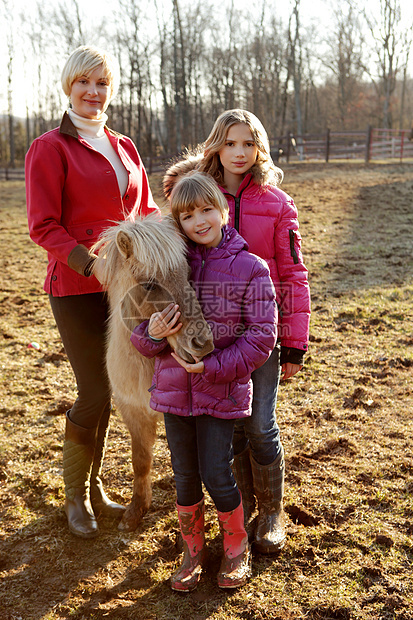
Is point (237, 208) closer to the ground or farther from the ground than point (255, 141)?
closer to the ground

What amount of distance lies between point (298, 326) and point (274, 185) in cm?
70

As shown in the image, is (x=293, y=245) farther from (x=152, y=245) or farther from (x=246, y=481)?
(x=246, y=481)

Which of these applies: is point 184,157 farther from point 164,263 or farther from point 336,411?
point 336,411

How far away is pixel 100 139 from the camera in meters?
2.45

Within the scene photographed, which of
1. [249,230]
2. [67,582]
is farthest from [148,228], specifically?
[67,582]

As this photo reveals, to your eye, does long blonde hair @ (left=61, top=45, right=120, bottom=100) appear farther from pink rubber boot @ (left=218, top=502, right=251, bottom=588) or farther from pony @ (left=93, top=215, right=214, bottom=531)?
pink rubber boot @ (left=218, top=502, right=251, bottom=588)

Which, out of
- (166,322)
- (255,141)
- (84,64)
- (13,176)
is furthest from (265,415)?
(13,176)

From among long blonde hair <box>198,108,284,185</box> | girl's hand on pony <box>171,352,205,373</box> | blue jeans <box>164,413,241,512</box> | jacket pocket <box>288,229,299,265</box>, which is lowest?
blue jeans <box>164,413,241,512</box>

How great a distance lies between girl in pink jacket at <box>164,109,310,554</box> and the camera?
7.51 feet

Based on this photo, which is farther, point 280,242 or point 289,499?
point 289,499

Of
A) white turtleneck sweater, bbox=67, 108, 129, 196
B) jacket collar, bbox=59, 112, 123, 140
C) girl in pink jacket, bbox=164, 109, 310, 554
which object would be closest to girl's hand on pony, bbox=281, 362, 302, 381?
girl in pink jacket, bbox=164, 109, 310, 554

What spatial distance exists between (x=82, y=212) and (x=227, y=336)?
95cm

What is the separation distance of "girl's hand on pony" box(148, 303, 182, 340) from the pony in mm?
27

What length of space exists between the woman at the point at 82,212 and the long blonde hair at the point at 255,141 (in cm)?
42
